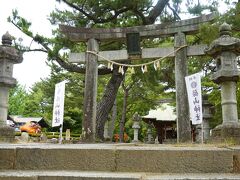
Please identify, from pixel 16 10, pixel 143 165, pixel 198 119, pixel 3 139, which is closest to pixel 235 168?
pixel 143 165

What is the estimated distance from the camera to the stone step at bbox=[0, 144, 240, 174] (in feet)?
10.3

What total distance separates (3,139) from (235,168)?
613 centimetres

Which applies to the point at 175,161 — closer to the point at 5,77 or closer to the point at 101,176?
the point at 101,176

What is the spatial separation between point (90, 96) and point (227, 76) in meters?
5.00

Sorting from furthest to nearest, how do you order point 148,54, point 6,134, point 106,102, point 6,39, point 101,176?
1. point 106,102
2. point 148,54
3. point 6,39
4. point 6,134
5. point 101,176

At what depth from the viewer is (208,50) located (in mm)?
6527

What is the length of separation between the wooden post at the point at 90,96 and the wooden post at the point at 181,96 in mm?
2827

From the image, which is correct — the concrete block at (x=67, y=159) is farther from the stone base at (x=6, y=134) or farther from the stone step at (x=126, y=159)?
the stone base at (x=6, y=134)

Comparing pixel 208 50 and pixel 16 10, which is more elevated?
pixel 16 10

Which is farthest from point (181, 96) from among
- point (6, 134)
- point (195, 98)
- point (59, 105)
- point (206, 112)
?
point (6, 134)

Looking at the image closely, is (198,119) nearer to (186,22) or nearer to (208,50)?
(208,50)

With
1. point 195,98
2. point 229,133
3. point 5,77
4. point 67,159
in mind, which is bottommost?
point 67,159

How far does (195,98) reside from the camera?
6.68 m

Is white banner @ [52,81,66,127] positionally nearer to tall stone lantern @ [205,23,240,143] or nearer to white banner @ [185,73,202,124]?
white banner @ [185,73,202,124]
